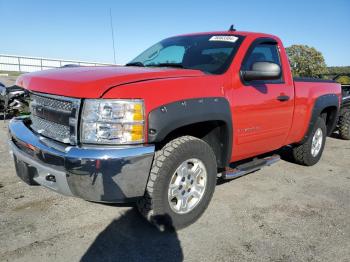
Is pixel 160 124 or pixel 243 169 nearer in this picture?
pixel 160 124

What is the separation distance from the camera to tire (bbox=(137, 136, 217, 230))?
108 inches

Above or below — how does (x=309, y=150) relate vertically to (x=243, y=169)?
below

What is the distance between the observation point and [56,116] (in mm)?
2764

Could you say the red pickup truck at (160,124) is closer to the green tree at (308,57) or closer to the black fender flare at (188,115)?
the black fender flare at (188,115)

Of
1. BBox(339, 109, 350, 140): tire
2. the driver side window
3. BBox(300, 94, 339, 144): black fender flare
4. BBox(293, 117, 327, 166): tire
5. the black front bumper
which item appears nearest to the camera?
the black front bumper

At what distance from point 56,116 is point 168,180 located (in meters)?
1.07

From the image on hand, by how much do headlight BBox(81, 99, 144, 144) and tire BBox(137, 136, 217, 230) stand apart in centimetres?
38

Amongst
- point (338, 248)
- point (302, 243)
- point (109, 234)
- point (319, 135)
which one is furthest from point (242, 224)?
point (319, 135)

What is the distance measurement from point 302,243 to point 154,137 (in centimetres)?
158

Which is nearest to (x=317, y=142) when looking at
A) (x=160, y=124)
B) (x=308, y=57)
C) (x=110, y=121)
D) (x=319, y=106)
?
(x=319, y=106)

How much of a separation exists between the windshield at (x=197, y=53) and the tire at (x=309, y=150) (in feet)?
7.06

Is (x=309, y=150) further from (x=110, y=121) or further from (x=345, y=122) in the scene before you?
(x=110, y=121)

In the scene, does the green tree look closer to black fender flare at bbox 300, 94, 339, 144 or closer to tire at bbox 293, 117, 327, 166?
tire at bbox 293, 117, 327, 166

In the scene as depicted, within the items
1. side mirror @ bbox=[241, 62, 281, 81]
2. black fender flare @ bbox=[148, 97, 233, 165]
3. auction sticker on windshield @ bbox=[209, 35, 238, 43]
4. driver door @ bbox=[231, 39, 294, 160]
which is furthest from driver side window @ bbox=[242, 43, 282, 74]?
black fender flare @ bbox=[148, 97, 233, 165]
